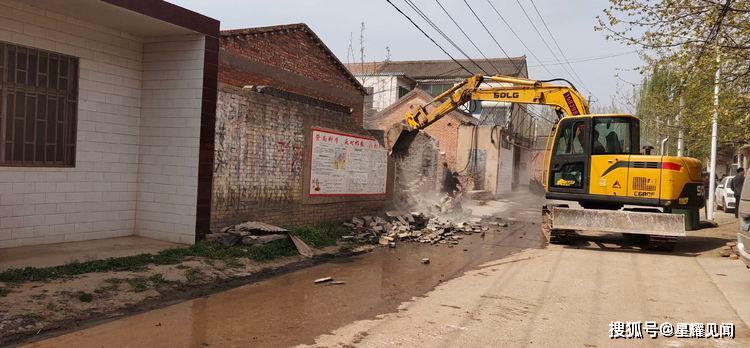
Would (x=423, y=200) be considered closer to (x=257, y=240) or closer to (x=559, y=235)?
(x=559, y=235)

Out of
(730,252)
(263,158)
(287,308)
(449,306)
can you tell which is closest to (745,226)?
(449,306)

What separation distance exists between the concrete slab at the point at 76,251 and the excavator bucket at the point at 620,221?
801cm

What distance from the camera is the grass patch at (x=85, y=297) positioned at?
18.5ft

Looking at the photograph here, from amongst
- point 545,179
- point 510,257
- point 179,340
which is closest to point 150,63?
point 179,340

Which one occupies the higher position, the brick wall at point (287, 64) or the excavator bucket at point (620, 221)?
the brick wall at point (287, 64)

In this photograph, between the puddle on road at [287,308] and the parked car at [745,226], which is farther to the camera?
the parked car at [745,226]

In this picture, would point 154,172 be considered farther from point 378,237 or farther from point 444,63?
point 444,63

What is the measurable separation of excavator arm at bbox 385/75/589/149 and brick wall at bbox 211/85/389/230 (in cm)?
371

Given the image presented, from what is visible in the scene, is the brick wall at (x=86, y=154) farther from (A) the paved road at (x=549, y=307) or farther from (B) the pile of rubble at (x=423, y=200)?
(B) the pile of rubble at (x=423, y=200)

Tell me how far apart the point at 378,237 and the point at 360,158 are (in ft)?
8.32

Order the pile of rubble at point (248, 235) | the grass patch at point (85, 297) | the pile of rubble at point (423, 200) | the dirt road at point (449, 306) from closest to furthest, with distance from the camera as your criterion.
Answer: the dirt road at point (449, 306) → the grass patch at point (85, 297) → the pile of rubble at point (248, 235) → the pile of rubble at point (423, 200)

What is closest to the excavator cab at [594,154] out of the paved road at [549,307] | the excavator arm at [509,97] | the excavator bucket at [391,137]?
the excavator arm at [509,97]

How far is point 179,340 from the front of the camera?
4.79m

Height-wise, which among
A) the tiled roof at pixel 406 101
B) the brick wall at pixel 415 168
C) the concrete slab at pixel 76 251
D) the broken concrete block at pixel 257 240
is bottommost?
the concrete slab at pixel 76 251
